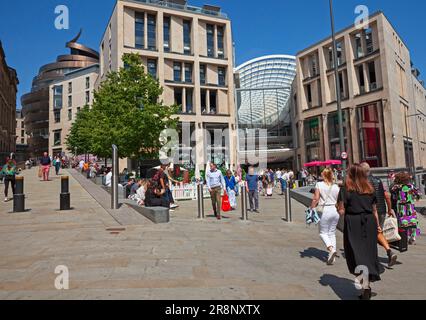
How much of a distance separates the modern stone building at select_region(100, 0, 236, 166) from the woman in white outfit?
36330mm

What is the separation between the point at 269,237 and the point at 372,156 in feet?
115

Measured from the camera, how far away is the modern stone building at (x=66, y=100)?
2680 inches

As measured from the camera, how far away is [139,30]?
1645 inches

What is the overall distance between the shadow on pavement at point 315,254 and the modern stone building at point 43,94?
82678 mm

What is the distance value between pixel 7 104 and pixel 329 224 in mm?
77639

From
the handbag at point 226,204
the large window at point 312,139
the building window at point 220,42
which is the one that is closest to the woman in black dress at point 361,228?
the handbag at point 226,204

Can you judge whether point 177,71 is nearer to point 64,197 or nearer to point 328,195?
point 64,197

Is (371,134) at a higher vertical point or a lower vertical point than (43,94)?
lower

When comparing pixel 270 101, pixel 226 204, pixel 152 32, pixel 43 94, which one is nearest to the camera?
pixel 226 204

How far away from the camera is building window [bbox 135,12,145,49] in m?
41.5

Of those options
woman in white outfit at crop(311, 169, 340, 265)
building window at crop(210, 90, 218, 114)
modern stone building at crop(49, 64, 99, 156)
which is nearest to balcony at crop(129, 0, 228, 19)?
building window at crop(210, 90, 218, 114)

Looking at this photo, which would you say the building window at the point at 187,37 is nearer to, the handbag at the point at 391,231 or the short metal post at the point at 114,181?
the short metal post at the point at 114,181

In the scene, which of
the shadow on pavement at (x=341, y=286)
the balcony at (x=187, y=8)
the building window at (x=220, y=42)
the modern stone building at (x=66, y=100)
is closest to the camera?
the shadow on pavement at (x=341, y=286)

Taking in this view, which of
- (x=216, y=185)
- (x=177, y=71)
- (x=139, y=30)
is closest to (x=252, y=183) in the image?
(x=216, y=185)
